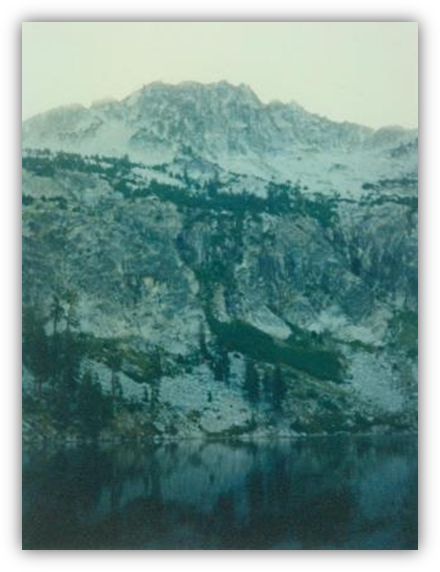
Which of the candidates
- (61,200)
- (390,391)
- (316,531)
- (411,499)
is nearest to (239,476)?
(411,499)

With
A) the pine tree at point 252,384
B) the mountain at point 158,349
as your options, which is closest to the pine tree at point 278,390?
the mountain at point 158,349

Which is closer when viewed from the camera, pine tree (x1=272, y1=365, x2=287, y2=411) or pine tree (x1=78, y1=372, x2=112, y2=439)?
pine tree (x1=78, y1=372, x2=112, y2=439)

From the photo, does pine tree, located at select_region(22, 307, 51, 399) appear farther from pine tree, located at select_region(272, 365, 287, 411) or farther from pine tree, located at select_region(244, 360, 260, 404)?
pine tree, located at select_region(272, 365, 287, 411)

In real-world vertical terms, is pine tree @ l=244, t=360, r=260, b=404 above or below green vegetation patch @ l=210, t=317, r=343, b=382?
below

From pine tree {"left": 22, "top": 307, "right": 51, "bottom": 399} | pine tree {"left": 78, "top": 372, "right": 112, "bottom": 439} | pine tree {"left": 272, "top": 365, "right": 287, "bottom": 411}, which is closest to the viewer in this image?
pine tree {"left": 22, "top": 307, "right": 51, "bottom": 399}

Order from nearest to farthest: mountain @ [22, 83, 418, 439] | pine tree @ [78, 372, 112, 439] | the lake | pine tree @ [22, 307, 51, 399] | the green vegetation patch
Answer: the lake, pine tree @ [22, 307, 51, 399], pine tree @ [78, 372, 112, 439], mountain @ [22, 83, 418, 439], the green vegetation patch

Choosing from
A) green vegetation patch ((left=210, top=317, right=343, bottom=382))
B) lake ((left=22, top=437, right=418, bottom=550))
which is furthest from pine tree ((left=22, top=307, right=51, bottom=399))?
green vegetation patch ((left=210, top=317, right=343, bottom=382))
